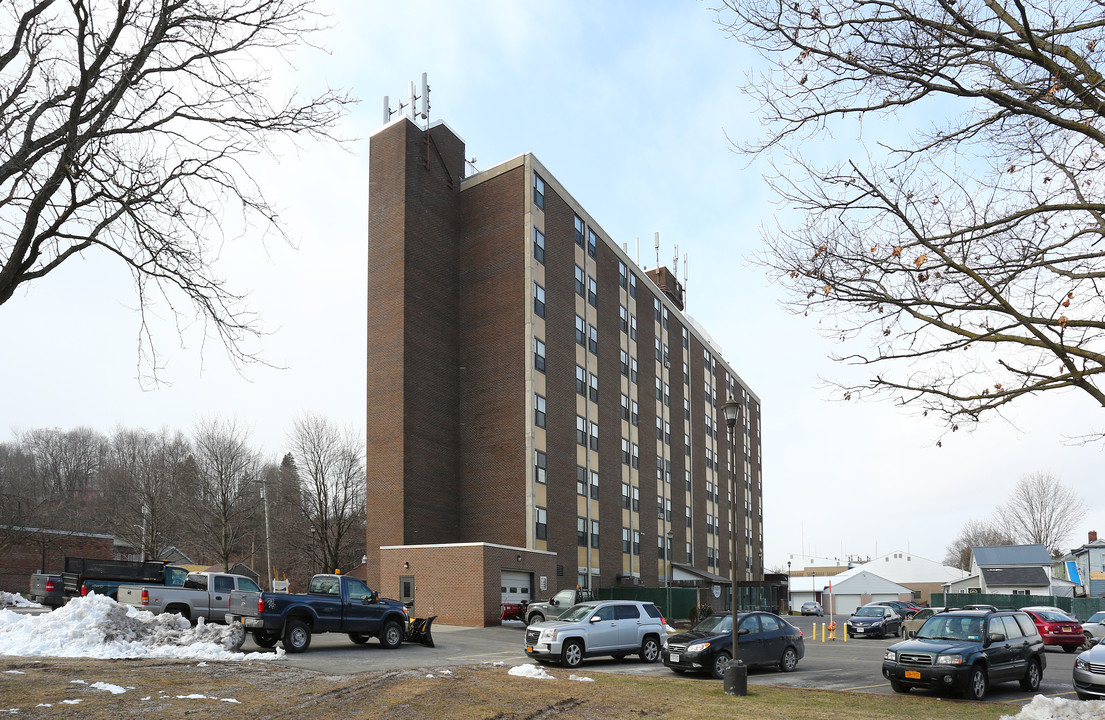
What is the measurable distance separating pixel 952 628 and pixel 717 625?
5393mm

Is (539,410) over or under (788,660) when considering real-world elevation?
over

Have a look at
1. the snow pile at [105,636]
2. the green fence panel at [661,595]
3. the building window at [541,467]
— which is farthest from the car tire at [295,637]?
the green fence panel at [661,595]

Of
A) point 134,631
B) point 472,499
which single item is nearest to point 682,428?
point 472,499

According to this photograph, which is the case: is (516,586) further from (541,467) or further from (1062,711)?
(1062,711)

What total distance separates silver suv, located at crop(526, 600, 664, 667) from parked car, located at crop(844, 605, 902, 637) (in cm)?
1938

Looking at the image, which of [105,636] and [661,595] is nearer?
[105,636]

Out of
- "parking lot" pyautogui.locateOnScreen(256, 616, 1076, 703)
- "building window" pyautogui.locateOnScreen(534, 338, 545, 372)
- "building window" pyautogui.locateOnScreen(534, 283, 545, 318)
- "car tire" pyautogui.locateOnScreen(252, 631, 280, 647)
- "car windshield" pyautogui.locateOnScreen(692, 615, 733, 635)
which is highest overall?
"building window" pyautogui.locateOnScreen(534, 283, 545, 318)

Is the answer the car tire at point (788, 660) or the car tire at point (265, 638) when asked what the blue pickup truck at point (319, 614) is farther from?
the car tire at point (788, 660)

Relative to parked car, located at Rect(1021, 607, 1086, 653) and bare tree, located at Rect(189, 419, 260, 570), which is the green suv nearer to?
parked car, located at Rect(1021, 607, 1086, 653)

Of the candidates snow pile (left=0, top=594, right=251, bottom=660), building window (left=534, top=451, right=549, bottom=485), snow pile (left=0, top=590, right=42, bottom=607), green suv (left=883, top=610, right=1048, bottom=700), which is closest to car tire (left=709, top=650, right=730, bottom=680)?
green suv (left=883, top=610, right=1048, bottom=700)

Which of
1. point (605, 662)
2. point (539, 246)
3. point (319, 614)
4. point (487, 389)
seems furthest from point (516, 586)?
point (539, 246)

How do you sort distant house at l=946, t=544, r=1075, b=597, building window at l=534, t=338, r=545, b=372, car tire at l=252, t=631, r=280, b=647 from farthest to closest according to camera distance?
distant house at l=946, t=544, r=1075, b=597 < building window at l=534, t=338, r=545, b=372 < car tire at l=252, t=631, r=280, b=647

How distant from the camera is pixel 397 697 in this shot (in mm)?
14109

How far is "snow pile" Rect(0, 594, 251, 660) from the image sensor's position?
19969 millimetres
